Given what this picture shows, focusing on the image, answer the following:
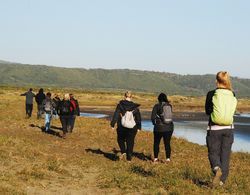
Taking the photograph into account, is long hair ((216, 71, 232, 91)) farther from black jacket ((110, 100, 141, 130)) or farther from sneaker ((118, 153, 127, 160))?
sneaker ((118, 153, 127, 160))

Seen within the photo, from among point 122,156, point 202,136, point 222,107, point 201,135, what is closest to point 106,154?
point 122,156

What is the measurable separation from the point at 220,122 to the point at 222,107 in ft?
1.02

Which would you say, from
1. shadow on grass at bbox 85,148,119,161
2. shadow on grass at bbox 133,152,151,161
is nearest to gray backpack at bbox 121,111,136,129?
shadow on grass at bbox 85,148,119,161

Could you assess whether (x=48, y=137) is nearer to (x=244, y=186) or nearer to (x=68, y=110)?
(x=68, y=110)

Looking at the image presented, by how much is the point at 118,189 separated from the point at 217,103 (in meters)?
2.91

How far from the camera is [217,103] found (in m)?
9.99

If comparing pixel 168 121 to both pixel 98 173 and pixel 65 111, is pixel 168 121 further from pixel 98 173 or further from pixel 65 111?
pixel 65 111

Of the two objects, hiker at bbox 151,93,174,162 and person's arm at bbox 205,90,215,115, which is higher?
person's arm at bbox 205,90,215,115

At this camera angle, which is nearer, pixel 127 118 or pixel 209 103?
pixel 209 103

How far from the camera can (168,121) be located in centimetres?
1496

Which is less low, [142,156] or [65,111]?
[65,111]

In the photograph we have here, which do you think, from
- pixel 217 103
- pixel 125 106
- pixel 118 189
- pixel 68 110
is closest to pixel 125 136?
pixel 125 106

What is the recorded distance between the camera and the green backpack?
999 centimetres

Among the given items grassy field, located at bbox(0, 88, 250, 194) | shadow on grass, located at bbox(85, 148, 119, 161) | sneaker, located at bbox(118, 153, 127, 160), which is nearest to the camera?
grassy field, located at bbox(0, 88, 250, 194)
